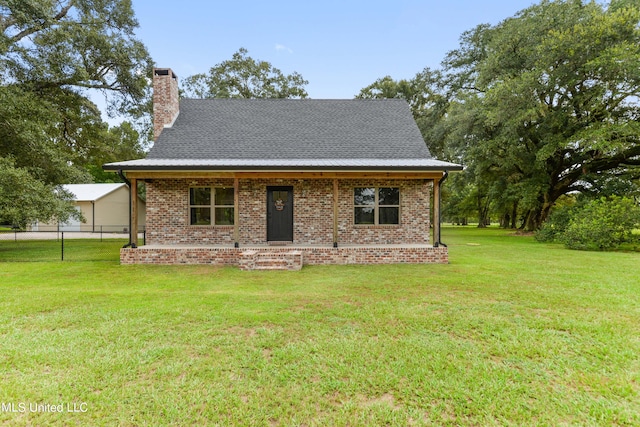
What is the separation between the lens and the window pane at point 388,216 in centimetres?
1025

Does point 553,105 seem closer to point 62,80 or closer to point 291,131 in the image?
point 291,131

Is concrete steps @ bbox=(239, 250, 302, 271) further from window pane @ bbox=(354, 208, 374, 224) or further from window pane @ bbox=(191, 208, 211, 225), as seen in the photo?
window pane @ bbox=(354, 208, 374, 224)

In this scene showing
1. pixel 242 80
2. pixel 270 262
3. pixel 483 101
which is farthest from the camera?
pixel 242 80

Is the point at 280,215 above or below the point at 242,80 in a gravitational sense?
below

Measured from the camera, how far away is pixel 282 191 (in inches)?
400

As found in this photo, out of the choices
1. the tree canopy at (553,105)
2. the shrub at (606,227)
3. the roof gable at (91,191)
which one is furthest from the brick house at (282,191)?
the roof gable at (91,191)

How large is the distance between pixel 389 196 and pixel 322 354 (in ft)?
25.5

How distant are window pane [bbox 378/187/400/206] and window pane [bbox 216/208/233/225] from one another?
16.7 ft

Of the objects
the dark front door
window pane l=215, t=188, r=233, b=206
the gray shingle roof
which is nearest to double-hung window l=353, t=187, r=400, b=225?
the gray shingle roof

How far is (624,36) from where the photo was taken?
13.4m

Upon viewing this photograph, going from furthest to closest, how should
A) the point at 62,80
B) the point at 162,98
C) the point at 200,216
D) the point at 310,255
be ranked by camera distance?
the point at 62,80, the point at 162,98, the point at 200,216, the point at 310,255

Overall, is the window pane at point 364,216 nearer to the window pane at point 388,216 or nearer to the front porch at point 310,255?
the window pane at point 388,216

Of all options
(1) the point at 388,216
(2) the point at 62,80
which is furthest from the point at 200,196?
(2) the point at 62,80

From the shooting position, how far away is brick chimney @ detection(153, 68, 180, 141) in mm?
10859
